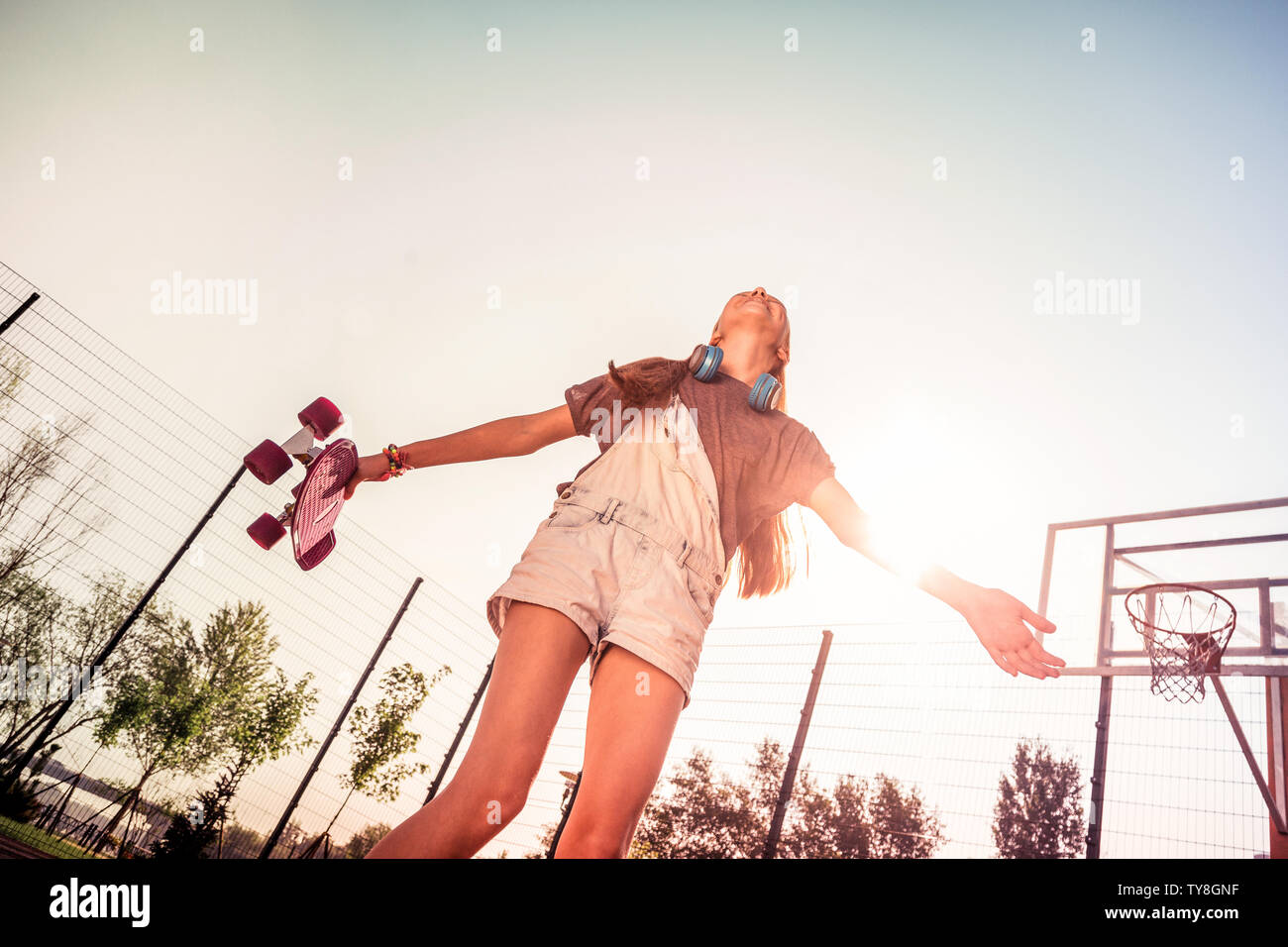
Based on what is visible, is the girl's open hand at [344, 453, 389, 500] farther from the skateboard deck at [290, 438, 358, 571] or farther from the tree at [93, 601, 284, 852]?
the tree at [93, 601, 284, 852]

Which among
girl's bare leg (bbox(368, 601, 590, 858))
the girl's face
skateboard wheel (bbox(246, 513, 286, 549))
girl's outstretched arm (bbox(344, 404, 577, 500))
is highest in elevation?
the girl's face

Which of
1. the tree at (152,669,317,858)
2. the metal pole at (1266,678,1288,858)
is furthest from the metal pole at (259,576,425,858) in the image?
the metal pole at (1266,678,1288,858)

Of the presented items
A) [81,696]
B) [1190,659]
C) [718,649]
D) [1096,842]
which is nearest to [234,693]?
[81,696]

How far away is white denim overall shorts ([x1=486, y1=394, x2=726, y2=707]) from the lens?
158 cm

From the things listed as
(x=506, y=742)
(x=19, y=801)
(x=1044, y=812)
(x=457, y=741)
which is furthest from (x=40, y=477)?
(x=1044, y=812)

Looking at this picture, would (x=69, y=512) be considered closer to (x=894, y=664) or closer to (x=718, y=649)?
(x=718, y=649)

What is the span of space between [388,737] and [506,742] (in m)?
8.78

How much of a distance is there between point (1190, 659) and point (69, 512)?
31.8 feet

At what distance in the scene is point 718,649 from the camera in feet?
21.6

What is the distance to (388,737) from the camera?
917 cm

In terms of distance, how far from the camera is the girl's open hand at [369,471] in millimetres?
2035

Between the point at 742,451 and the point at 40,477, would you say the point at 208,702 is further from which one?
the point at 742,451

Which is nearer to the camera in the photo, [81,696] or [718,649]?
[81,696]

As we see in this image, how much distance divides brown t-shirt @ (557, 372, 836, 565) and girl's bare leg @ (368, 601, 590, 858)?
0.53m
